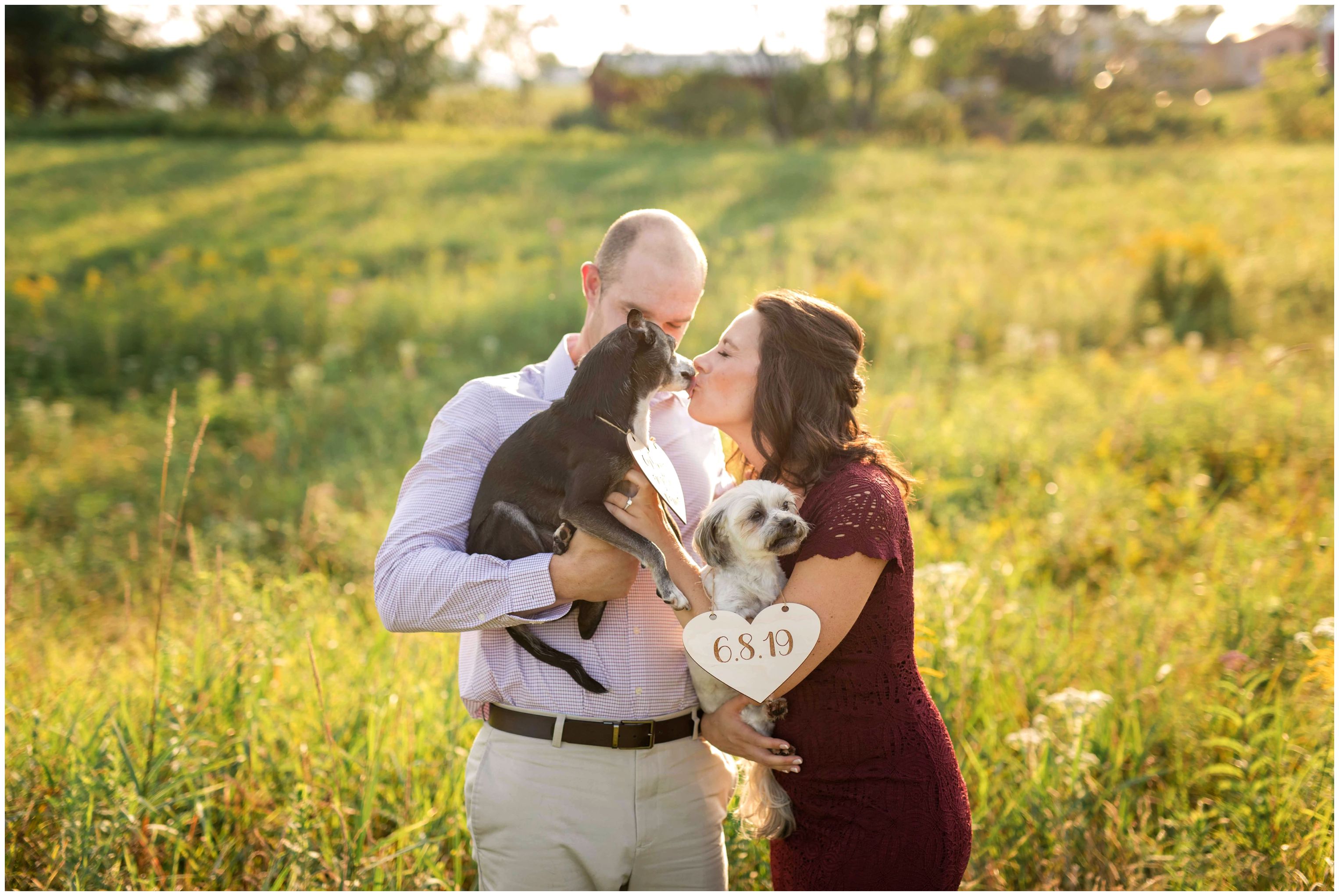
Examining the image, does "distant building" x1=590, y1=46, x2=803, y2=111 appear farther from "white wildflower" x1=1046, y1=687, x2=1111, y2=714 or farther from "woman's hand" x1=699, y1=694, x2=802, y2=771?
"woman's hand" x1=699, y1=694, x2=802, y2=771

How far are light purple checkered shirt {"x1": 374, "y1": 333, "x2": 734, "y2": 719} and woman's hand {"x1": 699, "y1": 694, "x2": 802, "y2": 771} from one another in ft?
0.44

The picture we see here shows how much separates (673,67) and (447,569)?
121 feet

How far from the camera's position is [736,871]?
11.2ft

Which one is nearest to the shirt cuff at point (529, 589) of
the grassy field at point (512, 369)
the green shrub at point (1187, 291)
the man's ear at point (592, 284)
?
the man's ear at point (592, 284)

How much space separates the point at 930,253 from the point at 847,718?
13.0 meters

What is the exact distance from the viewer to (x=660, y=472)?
8.41 feet

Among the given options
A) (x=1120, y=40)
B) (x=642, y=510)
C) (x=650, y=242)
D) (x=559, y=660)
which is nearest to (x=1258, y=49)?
(x=1120, y=40)

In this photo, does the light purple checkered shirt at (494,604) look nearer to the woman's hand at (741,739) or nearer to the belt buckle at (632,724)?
the belt buckle at (632,724)

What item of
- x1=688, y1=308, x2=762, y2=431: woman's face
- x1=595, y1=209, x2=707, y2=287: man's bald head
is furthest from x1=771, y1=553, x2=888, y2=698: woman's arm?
x1=595, y1=209, x2=707, y2=287: man's bald head

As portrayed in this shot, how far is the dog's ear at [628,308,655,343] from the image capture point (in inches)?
103

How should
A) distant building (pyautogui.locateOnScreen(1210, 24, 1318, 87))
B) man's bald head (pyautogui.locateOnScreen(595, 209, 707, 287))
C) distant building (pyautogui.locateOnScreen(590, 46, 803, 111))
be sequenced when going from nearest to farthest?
man's bald head (pyautogui.locateOnScreen(595, 209, 707, 287))
distant building (pyautogui.locateOnScreen(1210, 24, 1318, 87))
distant building (pyautogui.locateOnScreen(590, 46, 803, 111))

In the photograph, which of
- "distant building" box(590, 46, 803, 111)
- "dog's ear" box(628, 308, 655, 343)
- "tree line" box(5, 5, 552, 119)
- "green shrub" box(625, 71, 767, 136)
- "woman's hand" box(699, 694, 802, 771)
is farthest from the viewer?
"green shrub" box(625, 71, 767, 136)

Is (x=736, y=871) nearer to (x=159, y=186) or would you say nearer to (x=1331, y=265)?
(x=1331, y=265)

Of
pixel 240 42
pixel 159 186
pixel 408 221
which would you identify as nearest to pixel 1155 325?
pixel 408 221
